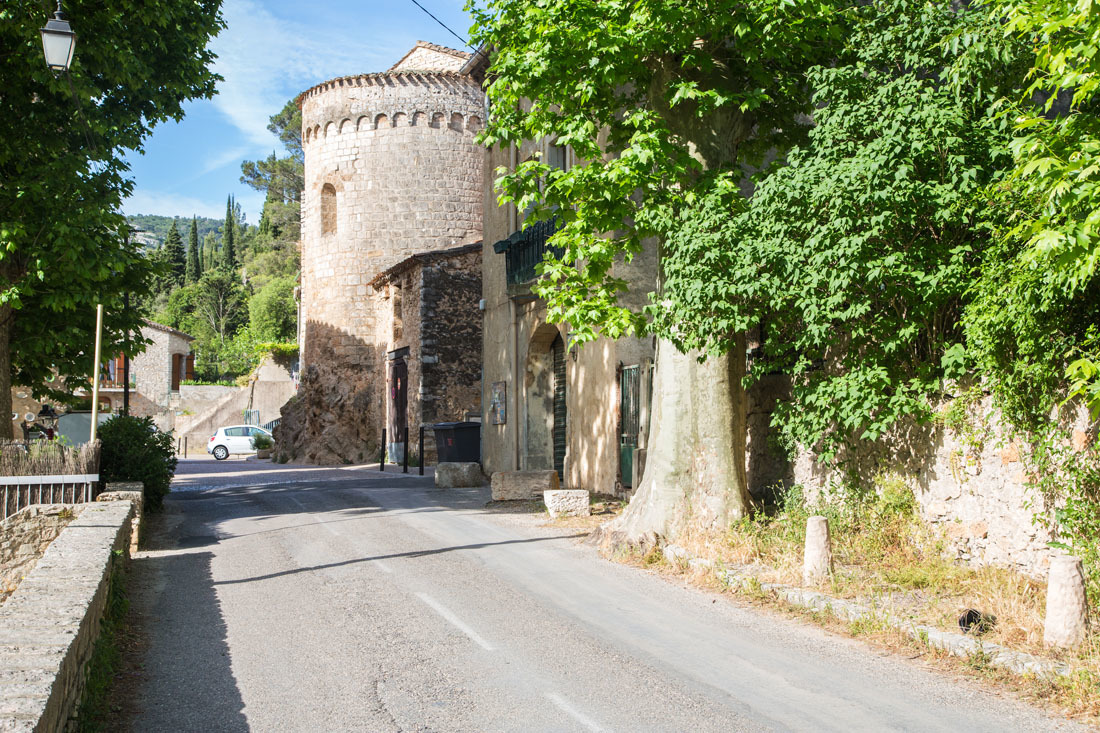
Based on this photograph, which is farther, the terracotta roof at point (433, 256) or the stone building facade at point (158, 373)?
the stone building facade at point (158, 373)

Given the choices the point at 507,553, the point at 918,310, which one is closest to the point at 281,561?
the point at 507,553

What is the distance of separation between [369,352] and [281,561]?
2320 centimetres

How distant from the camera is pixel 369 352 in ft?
107

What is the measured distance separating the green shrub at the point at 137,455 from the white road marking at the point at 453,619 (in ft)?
23.8

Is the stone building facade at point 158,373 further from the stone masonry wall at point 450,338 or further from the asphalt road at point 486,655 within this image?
the asphalt road at point 486,655

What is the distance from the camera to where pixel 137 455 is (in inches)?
531

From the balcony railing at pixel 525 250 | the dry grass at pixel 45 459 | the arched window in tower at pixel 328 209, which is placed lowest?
the dry grass at pixel 45 459

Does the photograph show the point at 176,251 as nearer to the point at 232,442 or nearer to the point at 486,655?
the point at 232,442

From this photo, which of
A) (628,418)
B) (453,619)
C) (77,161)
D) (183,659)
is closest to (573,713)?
(453,619)

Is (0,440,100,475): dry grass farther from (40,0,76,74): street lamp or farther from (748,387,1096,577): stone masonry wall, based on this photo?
(748,387,1096,577): stone masonry wall

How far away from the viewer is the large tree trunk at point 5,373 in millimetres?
13367

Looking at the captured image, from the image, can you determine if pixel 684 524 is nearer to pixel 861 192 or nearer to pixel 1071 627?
pixel 861 192

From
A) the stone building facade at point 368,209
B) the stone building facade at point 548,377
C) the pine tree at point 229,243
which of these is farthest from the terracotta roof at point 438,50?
the pine tree at point 229,243

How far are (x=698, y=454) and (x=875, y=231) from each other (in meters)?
3.44
